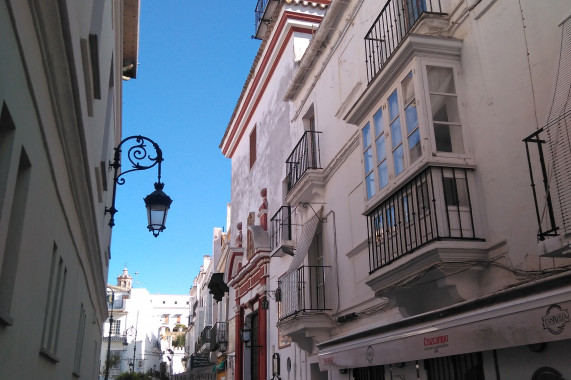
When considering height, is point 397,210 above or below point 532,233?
above

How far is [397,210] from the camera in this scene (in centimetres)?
741

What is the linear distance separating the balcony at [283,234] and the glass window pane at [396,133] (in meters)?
5.84

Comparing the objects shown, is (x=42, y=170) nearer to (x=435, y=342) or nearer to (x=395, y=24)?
(x=435, y=342)

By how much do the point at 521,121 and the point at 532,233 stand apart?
1193mm

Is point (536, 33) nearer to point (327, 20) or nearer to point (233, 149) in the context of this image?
point (327, 20)

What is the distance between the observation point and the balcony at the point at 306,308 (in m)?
10.9

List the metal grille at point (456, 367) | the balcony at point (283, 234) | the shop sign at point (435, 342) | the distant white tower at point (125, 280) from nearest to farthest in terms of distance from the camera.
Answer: the shop sign at point (435, 342) → the metal grille at point (456, 367) → the balcony at point (283, 234) → the distant white tower at point (125, 280)

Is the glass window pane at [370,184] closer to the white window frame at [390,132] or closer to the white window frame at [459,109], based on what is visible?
the white window frame at [390,132]

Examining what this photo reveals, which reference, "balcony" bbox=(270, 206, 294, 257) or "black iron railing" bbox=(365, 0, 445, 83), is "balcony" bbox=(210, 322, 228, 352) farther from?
"black iron railing" bbox=(365, 0, 445, 83)

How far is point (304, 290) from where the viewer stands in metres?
11.5

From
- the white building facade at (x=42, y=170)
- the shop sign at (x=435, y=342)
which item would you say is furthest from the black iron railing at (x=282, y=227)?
the white building facade at (x=42, y=170)

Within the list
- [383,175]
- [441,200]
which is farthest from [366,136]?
[441,200]

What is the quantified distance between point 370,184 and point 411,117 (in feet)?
6.10

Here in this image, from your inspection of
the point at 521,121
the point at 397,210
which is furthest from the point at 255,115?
the point at 521,121
